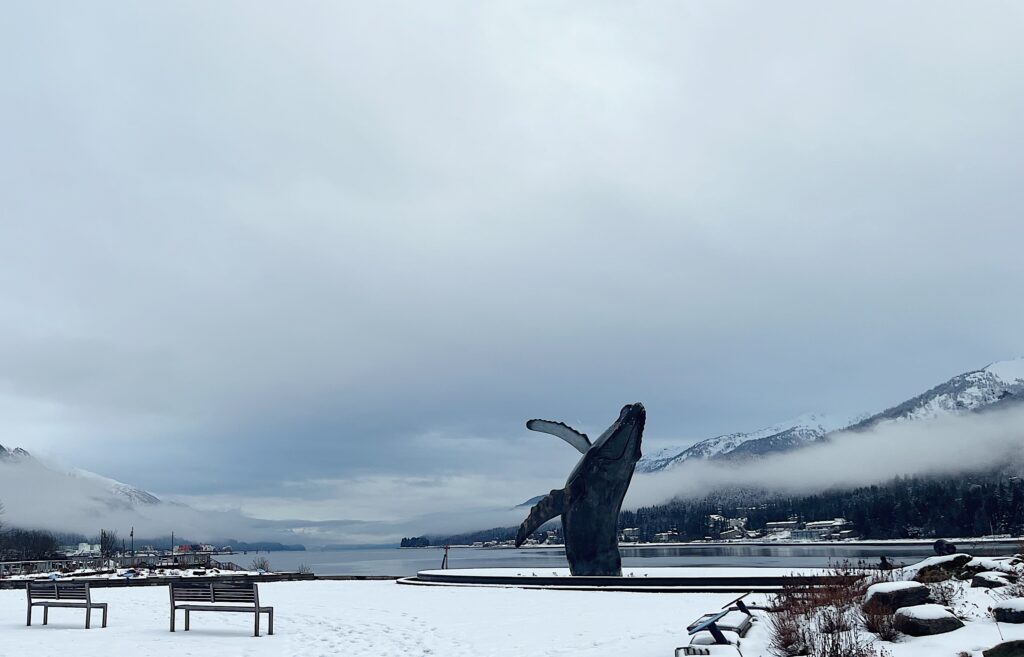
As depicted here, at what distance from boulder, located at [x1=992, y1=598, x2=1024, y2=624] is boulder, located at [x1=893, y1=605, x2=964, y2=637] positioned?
0.48 meters

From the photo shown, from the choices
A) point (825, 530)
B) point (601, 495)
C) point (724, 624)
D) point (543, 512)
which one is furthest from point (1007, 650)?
point (825, 530)

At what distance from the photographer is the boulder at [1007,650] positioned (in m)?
8.95

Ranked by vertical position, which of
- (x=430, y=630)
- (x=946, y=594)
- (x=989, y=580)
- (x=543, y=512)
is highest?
(x=543, y=512)

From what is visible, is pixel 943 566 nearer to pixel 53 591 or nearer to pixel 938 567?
pixel 938 567

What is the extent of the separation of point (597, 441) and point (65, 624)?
17787mm

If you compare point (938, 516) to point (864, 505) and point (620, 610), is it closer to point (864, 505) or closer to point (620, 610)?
point (864, 505)

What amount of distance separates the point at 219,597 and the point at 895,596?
11.0 meters

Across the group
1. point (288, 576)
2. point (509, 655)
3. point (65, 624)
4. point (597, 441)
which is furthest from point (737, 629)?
point (288, 576)

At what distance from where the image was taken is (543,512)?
31.0 m

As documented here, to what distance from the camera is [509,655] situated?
12016 millimetres

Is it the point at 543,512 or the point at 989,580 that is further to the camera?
the point at 543,512

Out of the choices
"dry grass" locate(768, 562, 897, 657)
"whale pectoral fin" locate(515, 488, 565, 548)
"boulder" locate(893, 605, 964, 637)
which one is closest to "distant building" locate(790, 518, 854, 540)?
"whale pectoral fin" locate(515, 488, 565, 548)

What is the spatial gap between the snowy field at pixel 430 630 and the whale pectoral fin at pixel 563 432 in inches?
352

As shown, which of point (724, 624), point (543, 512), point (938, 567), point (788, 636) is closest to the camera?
point (788, 636)
